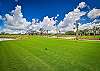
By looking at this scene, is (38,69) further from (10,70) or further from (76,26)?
(76,26)

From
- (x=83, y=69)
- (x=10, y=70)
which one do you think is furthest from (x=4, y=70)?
(x=83, y=69)

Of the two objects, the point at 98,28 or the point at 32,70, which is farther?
the point at 98,28

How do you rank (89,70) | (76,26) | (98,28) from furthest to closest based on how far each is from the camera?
(98,28), (76,26), (89,70)

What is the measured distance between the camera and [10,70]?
1029 centimetres

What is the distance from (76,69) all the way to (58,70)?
48.4 inches

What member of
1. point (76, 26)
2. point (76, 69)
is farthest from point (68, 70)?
point (76, 26)

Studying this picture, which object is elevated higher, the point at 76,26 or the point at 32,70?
the point at 76,26

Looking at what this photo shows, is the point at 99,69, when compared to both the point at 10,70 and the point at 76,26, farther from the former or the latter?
the point at 76,26

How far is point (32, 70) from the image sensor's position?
10.3 metres

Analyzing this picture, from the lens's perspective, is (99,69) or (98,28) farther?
(98,28)

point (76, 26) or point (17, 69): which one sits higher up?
point (76, 26)

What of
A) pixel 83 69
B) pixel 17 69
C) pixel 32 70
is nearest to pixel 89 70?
pixel 83 69

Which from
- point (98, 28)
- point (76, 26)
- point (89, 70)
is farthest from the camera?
point (98, 28)

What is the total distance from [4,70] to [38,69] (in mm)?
2283
